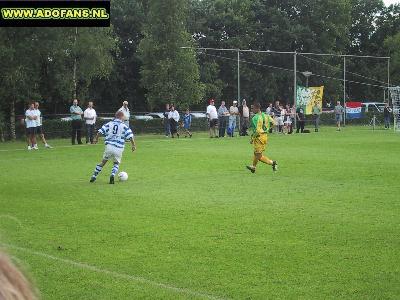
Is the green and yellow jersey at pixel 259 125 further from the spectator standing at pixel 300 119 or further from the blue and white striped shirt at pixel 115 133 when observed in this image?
the spectator standing at pixel 300 119

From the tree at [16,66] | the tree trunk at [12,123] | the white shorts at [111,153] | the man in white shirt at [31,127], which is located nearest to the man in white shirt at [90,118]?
the man in white shirt at [31,127]

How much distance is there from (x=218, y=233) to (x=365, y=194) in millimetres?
5070

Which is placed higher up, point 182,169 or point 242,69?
point 242,69

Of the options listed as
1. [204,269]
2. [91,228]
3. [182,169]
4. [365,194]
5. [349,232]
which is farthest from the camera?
[182,169]

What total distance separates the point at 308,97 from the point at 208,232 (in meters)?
38.2

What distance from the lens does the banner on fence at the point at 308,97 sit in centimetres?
4638

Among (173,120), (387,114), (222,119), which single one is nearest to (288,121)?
(222,119)

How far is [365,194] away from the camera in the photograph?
13484 millimetres

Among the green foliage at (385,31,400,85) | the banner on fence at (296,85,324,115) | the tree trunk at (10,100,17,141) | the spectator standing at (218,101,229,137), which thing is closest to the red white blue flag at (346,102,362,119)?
the banner on fence at (296,85,324,115)

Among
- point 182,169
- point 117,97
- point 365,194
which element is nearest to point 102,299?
point 365,194

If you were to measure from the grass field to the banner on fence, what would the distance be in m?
26.9

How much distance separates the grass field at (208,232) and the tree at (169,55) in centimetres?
2950

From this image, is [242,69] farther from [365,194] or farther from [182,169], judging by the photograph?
[365,194]

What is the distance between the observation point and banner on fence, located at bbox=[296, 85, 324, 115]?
46.4 m
